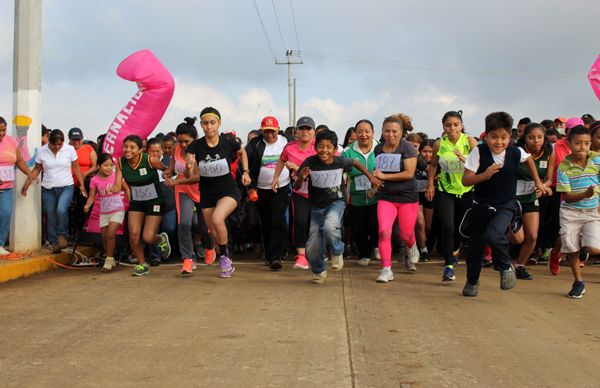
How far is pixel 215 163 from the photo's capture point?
7820 mm

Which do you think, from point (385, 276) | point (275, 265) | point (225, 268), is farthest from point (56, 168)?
point (385, 276)

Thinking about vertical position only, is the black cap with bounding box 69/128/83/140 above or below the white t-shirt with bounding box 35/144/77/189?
above

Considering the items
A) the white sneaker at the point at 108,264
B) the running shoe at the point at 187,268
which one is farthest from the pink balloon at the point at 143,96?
the running shoe at the point at 187,268

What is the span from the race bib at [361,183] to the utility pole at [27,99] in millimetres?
4707

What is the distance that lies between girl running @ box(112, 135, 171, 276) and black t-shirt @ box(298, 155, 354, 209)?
216 cm

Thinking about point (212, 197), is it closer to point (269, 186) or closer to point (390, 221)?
point (269, 186)

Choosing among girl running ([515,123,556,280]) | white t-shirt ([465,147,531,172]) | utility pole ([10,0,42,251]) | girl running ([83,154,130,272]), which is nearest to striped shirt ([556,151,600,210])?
white t-shirt ([465,147,531,172])

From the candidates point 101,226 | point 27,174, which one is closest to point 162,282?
point 101,226

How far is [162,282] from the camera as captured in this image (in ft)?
25.2

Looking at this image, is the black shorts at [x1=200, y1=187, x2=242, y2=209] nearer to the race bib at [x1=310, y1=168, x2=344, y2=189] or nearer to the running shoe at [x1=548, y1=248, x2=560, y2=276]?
the race bib at [x1=310, y1=168, x2=344, y2=189]

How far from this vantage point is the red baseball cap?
899cm

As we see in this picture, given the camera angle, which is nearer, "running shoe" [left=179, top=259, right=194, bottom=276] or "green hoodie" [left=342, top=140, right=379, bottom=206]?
"running shoe" [left=179, top=259, right=194, bottom=276]

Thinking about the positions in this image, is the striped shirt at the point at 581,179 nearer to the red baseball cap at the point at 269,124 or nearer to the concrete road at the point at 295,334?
the concrete road at the point at 295,334

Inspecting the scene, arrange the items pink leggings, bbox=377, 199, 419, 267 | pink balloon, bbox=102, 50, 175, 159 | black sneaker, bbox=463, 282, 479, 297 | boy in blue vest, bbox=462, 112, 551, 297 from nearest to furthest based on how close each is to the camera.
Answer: boy in blue vest, bbox=462, 112, 551, 297
black sneaker, bbox=463, 282, 479, 297
pink leggings, bbox=377, 199, 419, 267
pink balloon, bbox=102, 50, 175, 159
